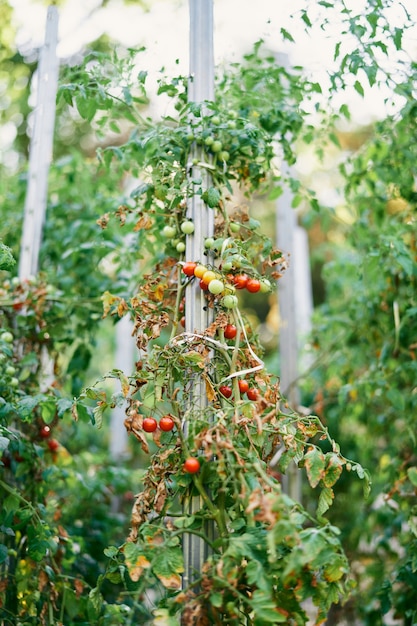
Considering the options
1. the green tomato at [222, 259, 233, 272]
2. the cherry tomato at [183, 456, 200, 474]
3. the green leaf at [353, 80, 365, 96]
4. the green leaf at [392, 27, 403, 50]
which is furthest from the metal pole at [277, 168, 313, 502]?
the cherry tomato at [183, 456, 200, 474]

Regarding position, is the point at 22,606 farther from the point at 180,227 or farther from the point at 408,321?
the point at 408,321

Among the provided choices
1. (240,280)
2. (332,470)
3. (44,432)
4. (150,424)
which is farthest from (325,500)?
(44,432)

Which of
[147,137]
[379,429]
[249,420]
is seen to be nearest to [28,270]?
[147,137]

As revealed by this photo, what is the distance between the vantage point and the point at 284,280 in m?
2.81

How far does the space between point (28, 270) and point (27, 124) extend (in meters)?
1.83

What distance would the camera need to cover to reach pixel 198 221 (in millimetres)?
1373

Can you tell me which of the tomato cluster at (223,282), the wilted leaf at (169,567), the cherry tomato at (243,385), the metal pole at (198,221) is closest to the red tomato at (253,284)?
the tomato cluster at (223,282)

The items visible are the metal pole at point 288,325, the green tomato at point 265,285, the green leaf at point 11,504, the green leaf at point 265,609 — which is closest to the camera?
the green leaf at point 265,609

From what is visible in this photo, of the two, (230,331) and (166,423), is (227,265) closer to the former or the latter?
(230,331)

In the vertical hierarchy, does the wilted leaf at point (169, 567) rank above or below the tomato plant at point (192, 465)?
below

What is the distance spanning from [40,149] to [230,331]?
48.7 inches

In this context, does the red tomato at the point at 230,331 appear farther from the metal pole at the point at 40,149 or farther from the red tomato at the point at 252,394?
the metal pole at the point at 40,149

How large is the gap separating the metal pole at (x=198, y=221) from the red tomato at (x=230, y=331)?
0.14 ft

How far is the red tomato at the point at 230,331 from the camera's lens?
4.31 feet
